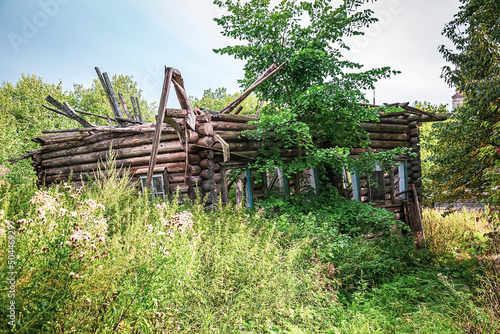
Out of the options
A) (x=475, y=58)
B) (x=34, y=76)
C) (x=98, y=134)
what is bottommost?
(x=98, y=134)

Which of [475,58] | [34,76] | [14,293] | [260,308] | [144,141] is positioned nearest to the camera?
[14,293]

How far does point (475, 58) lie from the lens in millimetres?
7531

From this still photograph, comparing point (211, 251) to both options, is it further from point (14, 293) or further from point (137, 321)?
point (14, 293)

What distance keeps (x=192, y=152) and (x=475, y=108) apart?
7287 mm

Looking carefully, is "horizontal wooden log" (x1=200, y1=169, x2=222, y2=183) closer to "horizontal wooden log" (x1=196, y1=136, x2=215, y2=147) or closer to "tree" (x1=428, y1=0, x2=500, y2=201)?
"horizontal wooden log" (x1=196, y1=136, x2=215, y2=147)

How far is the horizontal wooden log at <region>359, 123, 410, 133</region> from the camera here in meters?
11.6

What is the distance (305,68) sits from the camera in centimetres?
917

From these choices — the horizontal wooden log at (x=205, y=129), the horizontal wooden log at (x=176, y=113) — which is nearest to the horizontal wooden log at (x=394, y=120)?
the horizontal wooden log at (x=205, y=129)

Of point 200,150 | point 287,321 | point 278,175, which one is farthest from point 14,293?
point 278,175

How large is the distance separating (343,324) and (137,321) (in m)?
2.51

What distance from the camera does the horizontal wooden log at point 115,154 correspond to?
844 cm

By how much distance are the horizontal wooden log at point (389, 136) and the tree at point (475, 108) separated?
3.05m

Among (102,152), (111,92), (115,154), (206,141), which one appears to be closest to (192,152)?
(206,141)

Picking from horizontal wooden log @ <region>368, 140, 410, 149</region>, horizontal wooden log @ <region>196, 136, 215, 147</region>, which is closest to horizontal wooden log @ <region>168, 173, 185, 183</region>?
horizontal wooden log @ <region>196, 136, 215, 147</region>
